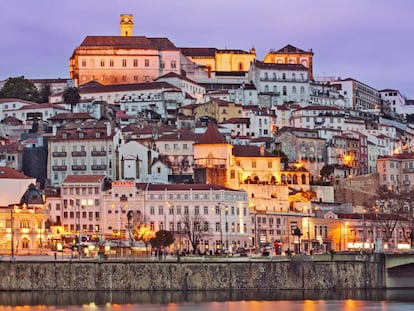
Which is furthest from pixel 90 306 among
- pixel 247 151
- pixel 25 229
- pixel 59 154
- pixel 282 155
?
pixel 282 155

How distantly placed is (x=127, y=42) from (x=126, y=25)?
1452 centimetres

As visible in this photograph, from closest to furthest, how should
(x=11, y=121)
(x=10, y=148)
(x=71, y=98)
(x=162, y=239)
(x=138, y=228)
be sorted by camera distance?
1. (x=162, y=239)
2. (x=138, y=228)
3. (x=10, y=148)
4. (x=11, y=121)
5. (x=71, y=98)

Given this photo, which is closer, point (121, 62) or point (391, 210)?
point (391, 210)

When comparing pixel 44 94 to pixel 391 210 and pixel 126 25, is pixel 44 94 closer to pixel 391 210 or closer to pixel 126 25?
pixel 126 25

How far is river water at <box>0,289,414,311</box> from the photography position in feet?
199

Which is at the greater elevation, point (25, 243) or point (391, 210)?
point (391, 210)

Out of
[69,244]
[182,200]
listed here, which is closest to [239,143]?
[182,200]

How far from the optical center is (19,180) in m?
94.6

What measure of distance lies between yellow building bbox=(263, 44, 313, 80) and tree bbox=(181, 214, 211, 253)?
6138cm

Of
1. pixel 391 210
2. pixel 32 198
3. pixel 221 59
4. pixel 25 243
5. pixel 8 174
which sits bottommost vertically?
pixel 25 243

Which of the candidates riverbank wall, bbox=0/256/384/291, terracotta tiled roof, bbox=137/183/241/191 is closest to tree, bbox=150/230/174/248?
terracotta tiled roof, bbox=137/183/241/191

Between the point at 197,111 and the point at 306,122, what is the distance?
11866mm

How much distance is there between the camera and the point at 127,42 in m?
145

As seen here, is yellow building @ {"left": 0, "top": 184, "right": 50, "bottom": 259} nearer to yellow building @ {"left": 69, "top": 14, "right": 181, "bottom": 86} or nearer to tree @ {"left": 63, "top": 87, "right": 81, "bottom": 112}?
tree @ {"left": 63, "top": 87, "right": 81, "bottom": 112}
